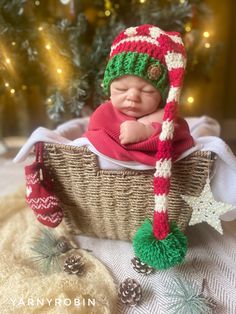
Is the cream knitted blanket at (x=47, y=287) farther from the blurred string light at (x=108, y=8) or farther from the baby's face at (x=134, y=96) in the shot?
the blurred string light at (x=108, y=8)

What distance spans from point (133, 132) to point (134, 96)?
10 centimetres

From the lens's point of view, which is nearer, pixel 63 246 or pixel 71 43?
pixel 63 246

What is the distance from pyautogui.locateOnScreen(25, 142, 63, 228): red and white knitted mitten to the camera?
0.74 meters

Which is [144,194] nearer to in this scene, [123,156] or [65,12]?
[123,156]

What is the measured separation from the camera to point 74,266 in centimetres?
72

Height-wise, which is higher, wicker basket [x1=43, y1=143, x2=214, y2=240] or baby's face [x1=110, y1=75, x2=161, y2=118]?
baby's face [x1=110, y1=75, x2=161, y2=118]

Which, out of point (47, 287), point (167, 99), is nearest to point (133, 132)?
point (167, 99)

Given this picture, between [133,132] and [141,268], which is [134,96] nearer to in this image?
[133,132]

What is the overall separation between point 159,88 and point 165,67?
5cm

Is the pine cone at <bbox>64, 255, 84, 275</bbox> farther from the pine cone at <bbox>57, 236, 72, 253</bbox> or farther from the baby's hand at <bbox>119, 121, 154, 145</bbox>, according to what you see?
the baby's hand at <bbox>119, 121, 154, 145</bbox>

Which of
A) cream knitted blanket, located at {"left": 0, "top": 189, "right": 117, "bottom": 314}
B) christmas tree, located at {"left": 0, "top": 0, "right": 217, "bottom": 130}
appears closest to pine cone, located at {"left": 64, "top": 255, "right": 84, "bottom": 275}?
cream knitted blanket, located at {"left": 0, "top": 189, "right": 117, "bottom": 314}

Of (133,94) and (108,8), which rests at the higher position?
(108,8)

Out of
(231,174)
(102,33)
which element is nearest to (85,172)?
(231,174)

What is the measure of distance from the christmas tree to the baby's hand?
2.02ft
